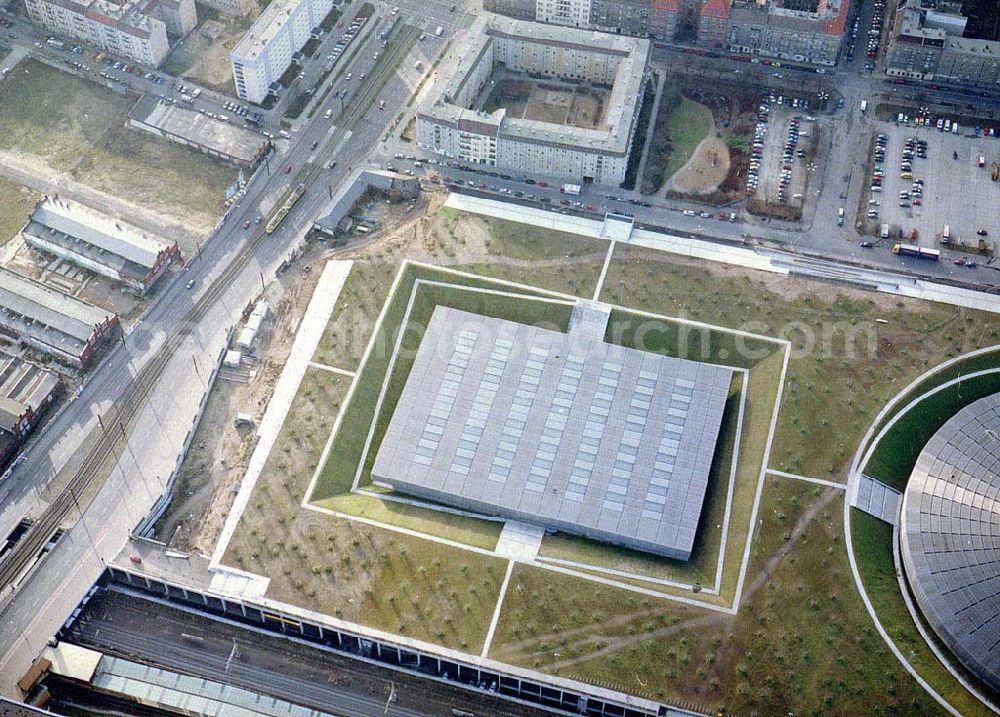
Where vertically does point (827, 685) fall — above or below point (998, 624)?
below

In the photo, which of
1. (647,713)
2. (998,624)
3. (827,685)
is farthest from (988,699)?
(647,713)

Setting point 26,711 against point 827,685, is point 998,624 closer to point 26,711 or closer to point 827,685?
point 827,685

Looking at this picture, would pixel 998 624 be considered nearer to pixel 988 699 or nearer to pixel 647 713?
pixel 988 699

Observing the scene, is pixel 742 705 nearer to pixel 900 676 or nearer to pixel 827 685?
pixel 827 685

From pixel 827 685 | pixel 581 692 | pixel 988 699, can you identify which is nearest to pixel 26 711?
pixel 581 692

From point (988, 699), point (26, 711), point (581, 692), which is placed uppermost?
point (988, 699)

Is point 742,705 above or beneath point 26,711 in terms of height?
above

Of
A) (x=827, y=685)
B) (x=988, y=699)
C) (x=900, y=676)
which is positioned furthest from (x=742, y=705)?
(x=988, y=699)
